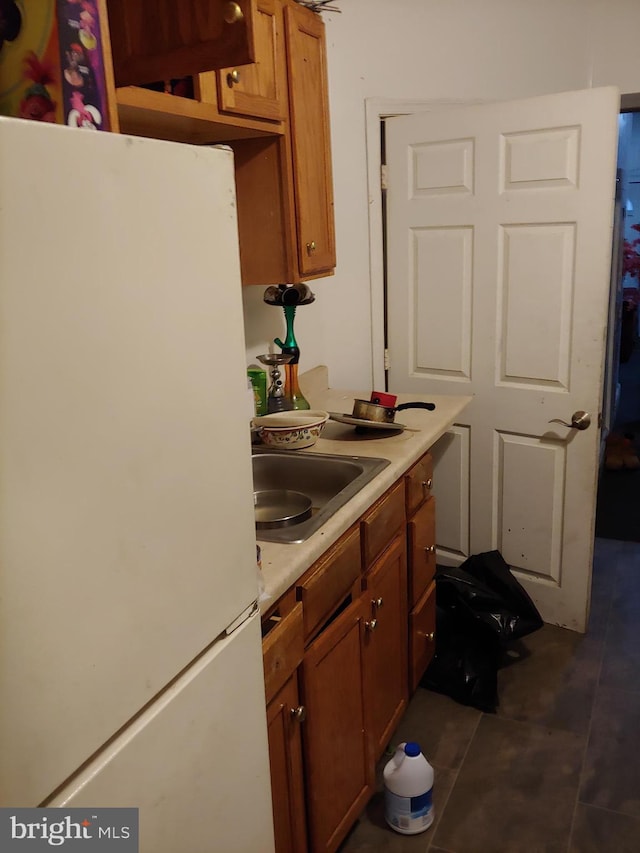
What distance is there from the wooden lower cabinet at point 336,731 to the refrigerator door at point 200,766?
364 millimetres

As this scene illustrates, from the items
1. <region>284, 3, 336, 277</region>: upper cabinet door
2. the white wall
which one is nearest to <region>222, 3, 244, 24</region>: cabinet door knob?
<region>284, 3, 336, 277</region>: upper cabinet door

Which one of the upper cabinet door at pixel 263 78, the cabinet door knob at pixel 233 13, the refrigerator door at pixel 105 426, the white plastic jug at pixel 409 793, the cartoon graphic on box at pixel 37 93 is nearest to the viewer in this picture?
the refrigerator door at pixel 105 426

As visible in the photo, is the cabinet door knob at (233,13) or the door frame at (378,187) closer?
the cabinet door knob at (233,13)

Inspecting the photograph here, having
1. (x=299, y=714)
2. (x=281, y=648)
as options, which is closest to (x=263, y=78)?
(x=281, y=648)

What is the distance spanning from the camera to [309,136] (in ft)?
6.99

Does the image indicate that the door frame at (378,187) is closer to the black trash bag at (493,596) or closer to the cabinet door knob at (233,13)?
the black trash bag at (493,596)

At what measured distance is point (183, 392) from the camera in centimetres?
92

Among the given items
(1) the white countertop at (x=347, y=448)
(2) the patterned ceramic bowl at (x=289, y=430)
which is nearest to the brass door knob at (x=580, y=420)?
(1) the white countertop at (x=347, y=448)

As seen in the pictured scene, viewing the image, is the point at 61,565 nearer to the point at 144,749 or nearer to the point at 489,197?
the point at 144,749

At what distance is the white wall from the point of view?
107 inches

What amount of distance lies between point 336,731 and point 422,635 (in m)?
0.72

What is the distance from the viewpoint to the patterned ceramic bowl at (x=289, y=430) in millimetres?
2115

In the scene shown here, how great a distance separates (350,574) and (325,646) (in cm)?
19

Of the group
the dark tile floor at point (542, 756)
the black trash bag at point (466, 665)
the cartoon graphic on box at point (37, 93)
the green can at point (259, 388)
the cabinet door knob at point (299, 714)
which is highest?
the cartoon graphic on box at point (37, 93)
